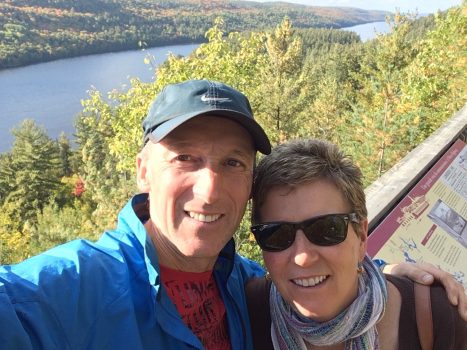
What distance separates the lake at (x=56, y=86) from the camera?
229 feet

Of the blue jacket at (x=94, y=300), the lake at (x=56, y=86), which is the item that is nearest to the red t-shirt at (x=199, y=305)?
the blue jacket at (x=94, y=300)

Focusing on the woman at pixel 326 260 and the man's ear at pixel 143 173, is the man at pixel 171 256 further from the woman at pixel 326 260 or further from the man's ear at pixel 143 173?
the woman at pixel 326 260

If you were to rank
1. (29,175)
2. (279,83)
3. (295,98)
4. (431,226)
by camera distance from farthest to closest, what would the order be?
A: 1. (29,175)
2. (295,98)
3. (279,83)
4. (431,226)

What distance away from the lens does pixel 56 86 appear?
85.6 metres

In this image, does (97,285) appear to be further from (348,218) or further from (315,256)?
(348,218)

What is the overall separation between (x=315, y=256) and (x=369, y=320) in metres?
0.32

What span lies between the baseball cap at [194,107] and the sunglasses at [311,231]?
33 cm

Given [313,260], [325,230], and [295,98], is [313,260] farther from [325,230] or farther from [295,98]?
[295,98]

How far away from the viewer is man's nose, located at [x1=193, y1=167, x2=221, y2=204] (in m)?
1.50

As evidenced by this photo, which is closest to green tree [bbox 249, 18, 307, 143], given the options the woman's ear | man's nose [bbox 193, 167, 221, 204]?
the woman's ear

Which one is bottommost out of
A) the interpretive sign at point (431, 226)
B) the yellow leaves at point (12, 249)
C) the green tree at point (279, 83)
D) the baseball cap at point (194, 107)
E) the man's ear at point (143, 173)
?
the yellow leaves at point (12, 249)

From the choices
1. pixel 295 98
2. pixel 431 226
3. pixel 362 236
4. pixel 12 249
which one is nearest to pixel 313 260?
pixel 362 236

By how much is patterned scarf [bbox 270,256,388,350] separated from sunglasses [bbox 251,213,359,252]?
10.2 inches

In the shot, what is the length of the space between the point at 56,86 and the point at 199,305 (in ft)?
304
